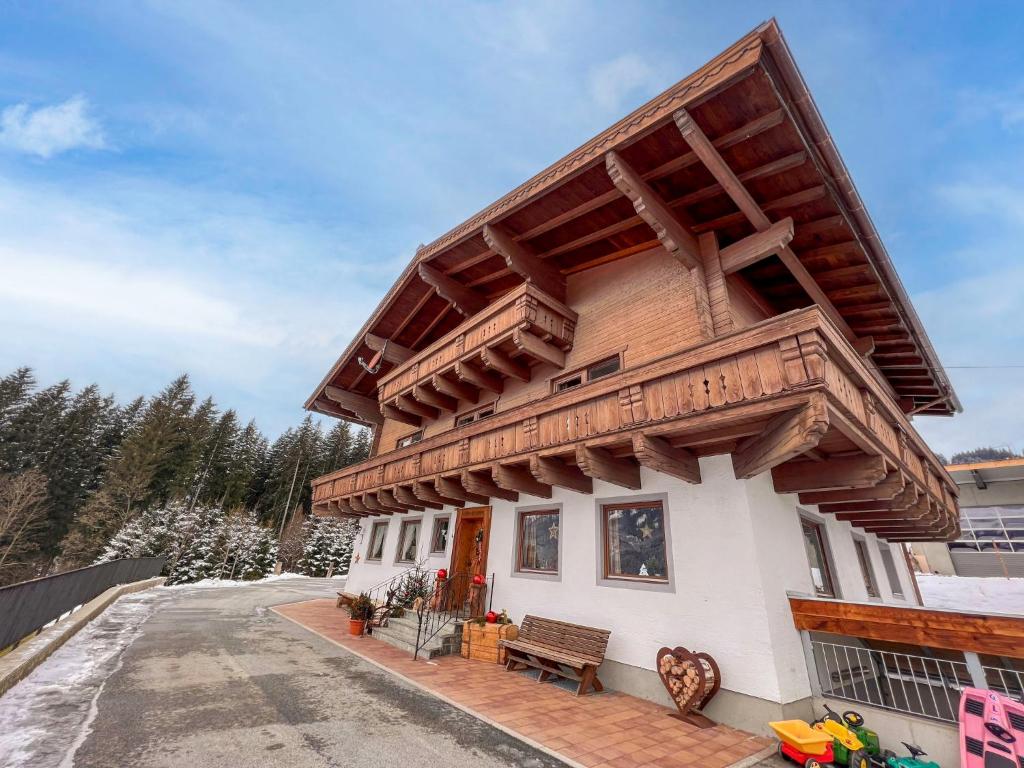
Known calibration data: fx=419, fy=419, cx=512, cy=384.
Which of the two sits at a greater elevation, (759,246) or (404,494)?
(759,246)

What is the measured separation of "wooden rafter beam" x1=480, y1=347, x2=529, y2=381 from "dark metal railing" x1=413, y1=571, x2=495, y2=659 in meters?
5.08

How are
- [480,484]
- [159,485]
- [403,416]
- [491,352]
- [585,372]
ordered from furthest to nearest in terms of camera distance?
[159,485]
[403,416]
[491,352]
[585,372]
[480,484]

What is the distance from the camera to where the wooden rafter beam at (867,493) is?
641 centimetres

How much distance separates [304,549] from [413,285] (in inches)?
1345

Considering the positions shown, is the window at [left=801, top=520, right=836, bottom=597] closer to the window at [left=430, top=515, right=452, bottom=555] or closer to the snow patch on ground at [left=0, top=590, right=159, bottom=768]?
the window at [left=430, top=515, right=452, bottom=555]

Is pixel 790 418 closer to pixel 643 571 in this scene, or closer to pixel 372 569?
pixel 643 571

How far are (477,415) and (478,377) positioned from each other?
1833mm

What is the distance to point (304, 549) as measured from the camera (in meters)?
38.4

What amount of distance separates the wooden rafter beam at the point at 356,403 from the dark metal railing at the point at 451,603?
993 cm

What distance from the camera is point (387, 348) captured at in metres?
16.0

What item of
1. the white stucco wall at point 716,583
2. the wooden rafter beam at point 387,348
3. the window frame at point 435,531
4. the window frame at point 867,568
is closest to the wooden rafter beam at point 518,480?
the white stucco wall at point 716,583

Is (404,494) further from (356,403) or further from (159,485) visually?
(159,485)

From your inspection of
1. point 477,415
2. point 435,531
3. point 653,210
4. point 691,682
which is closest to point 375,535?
point 435,531

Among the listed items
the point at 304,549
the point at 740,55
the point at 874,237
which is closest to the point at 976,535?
the point at 874,237
